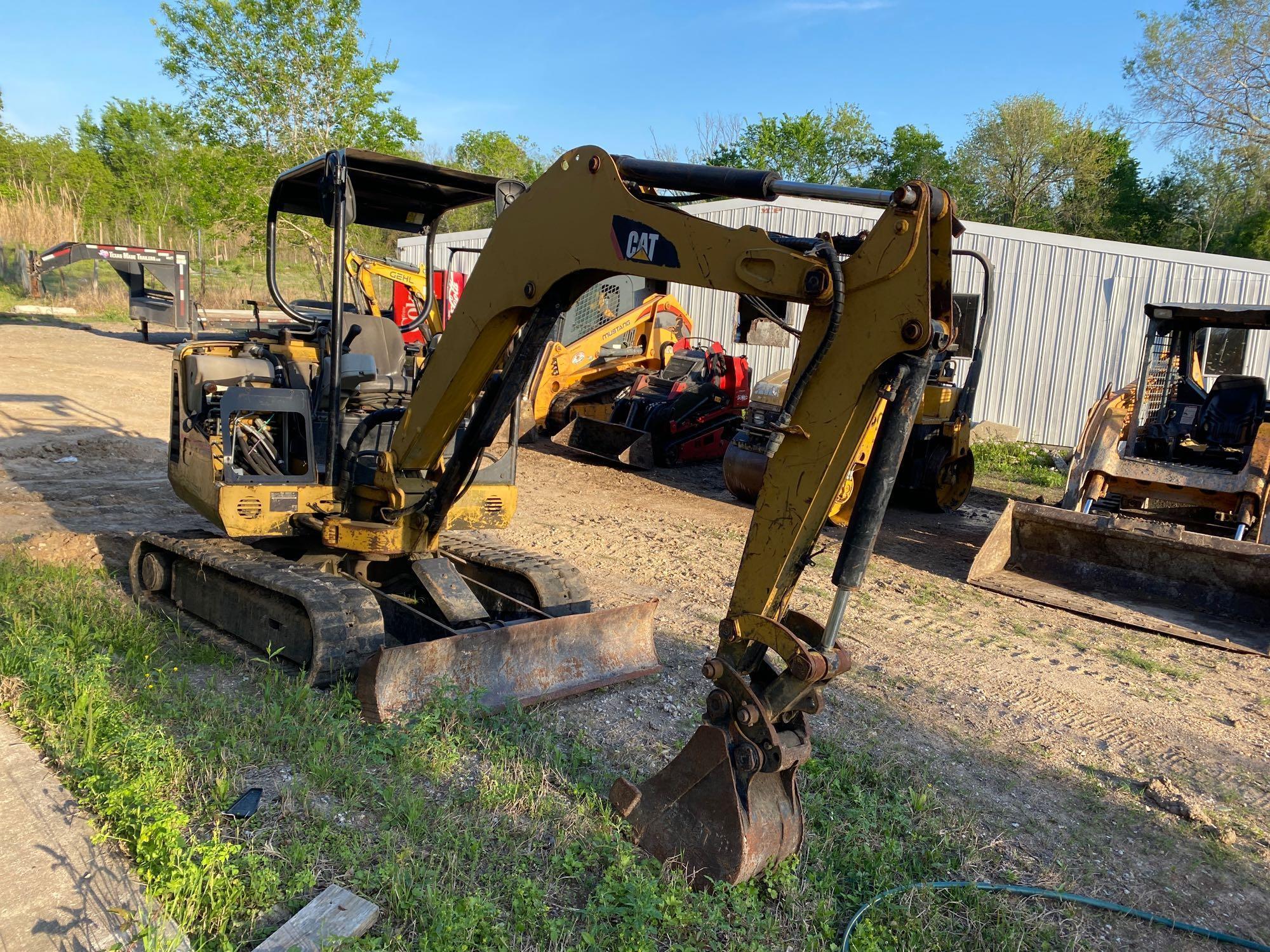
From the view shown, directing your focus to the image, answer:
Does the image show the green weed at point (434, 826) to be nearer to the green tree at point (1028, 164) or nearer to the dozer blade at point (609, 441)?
the dozer blade at point (609, 441)

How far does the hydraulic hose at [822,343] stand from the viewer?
2809 mm

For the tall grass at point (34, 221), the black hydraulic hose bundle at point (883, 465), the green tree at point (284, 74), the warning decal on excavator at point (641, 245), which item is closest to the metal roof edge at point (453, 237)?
the green tree at point (284, 74)

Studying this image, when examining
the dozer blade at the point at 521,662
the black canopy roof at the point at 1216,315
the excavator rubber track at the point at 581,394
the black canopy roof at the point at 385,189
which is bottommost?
the dozer blade at the point at 521,662

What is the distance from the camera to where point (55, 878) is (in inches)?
112

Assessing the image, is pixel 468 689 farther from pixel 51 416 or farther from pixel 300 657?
pixel 51 416

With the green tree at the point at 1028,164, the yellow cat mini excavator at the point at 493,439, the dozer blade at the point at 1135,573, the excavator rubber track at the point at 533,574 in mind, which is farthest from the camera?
the green tree at the point at 1028,164

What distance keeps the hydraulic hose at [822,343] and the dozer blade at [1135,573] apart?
484cm

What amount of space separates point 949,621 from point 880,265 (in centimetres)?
429

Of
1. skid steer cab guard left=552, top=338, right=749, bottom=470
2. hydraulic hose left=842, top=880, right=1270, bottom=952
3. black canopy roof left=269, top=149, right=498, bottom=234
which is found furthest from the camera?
skid steer cab guard left=552, top=338, right=749, bottom=470

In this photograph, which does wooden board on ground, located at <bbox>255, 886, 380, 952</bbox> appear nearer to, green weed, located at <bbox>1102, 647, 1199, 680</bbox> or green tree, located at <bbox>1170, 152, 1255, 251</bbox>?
green weed, located at <bbox>1102, 647, 1199, 680</bbox>

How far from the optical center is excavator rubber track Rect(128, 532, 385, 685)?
4.29 m

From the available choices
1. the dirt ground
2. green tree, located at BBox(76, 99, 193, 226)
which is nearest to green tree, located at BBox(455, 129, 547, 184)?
green tree, located at BBox(76, 99, 193, 226)

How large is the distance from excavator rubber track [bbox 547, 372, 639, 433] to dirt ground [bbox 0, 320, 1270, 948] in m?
2.27

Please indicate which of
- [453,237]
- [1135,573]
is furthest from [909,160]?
[1135,573]
